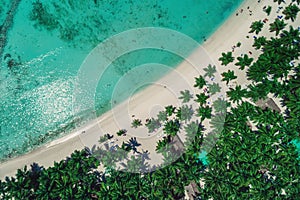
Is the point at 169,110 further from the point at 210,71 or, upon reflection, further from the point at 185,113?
the point at 210,71

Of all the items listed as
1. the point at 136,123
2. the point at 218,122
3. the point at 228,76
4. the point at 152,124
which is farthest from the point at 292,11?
the point at 136,123

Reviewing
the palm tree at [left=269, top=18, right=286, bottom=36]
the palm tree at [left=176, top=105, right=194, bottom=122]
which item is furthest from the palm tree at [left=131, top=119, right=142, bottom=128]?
the palm tree at [left=269, top=18, right=286, bottom=36]

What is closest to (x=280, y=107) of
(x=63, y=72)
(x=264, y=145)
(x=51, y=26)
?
(x=264, y=145)

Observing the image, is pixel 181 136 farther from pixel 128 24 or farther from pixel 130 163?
pixel 128 24

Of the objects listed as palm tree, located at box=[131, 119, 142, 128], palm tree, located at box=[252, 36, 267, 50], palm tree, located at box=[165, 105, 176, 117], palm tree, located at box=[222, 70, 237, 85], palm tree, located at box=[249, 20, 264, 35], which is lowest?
palm tree, located at box=[222, 70, 237, 85]

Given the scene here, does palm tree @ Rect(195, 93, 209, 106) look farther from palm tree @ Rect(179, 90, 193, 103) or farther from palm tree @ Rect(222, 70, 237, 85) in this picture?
palm tree @ Rect(222, 70, 237, 85)

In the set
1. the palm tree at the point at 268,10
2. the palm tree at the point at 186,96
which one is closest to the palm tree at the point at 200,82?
the palm tree at the point at 186,96

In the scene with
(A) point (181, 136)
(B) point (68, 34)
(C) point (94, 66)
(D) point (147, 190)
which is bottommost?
(D) point (147, 190)
